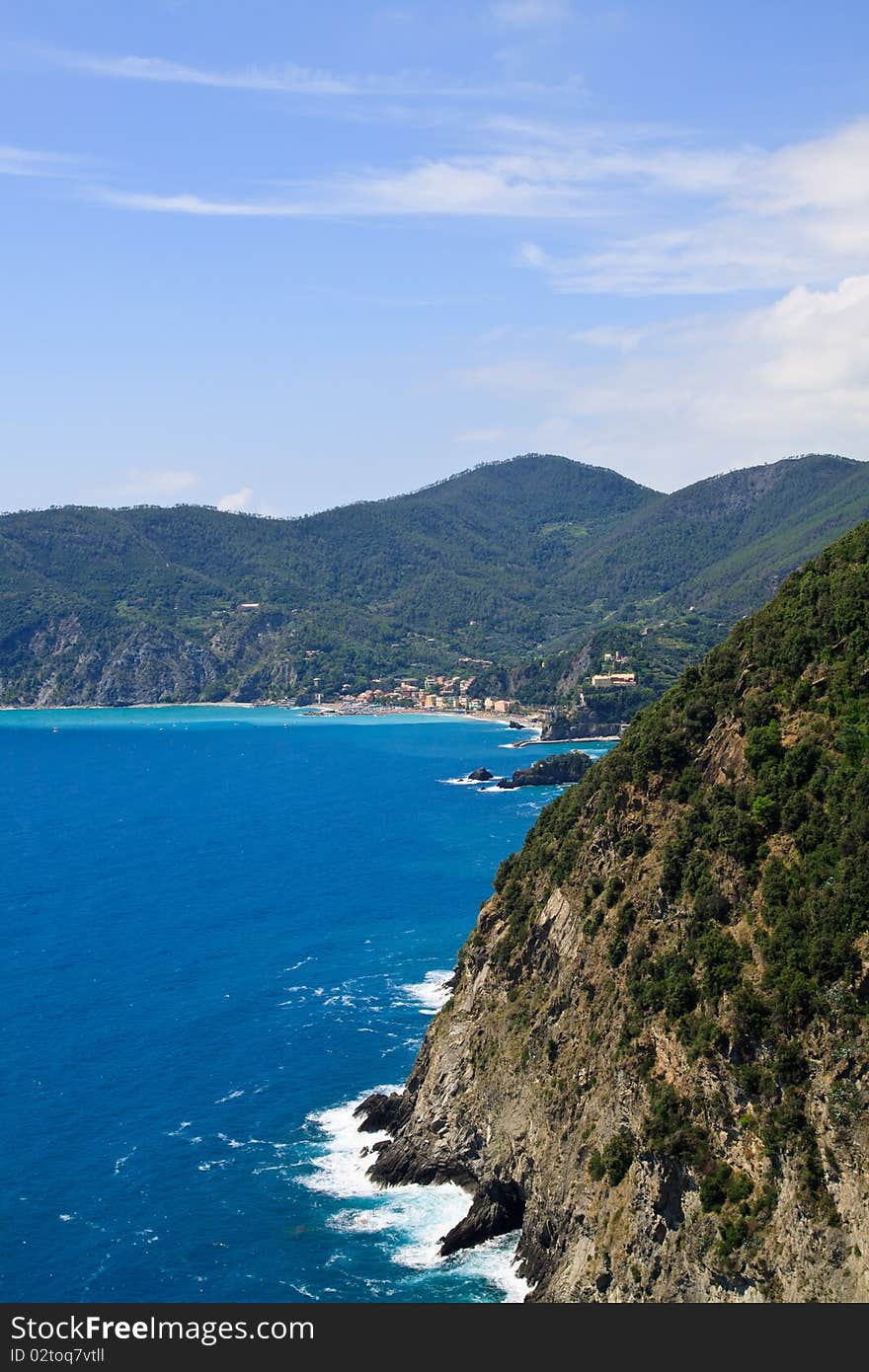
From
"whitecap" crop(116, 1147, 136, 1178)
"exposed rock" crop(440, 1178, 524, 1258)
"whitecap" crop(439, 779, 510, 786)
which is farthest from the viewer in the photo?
"whitecap" crop(439, 779, 510, 786)

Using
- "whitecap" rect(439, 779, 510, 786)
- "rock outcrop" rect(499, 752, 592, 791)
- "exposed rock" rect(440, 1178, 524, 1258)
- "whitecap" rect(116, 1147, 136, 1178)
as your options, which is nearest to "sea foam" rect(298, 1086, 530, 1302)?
"exposed rock" rect(440, 1178, 524, 1258)

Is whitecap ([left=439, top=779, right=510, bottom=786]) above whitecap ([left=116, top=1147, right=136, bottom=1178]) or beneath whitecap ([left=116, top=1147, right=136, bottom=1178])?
above

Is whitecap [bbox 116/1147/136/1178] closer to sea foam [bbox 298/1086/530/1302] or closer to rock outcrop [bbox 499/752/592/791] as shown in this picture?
sea foam [bbox 298/1086/530/1302]

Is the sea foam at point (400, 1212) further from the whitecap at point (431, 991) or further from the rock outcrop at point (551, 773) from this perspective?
the rock outcrop at point (551, 773)

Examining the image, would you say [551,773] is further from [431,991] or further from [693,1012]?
[693,1012]

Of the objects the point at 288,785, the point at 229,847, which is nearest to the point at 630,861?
the point at 229,847
